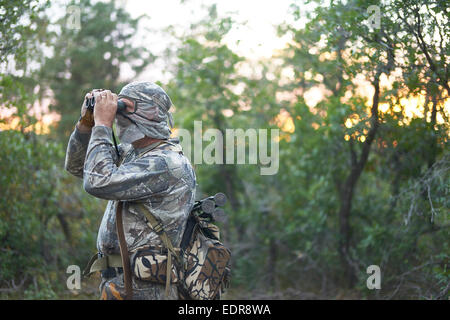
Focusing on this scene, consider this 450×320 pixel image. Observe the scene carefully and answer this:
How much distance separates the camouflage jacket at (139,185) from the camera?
8.42ft

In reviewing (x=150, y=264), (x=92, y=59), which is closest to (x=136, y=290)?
(x=150, y=264)

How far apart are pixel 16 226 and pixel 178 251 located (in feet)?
12.3

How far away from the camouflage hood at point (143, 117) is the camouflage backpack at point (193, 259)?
18.7 inches

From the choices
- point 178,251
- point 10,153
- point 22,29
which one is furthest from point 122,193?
point 10,153

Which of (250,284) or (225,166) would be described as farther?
(225,166)

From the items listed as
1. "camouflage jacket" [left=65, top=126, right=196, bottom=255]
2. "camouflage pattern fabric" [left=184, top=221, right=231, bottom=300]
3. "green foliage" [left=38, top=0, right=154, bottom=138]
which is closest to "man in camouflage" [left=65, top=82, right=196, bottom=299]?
"camouflage jacket" [left=65, top=126, right=196, bottom=255]

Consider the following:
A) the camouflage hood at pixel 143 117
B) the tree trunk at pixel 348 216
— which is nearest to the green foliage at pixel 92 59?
the tree trunk at pixel 348 216

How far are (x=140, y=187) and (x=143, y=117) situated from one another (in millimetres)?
493

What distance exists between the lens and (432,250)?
557 cm

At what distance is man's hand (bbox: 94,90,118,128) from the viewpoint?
2.71 meters

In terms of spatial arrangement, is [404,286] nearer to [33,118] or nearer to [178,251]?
[178,251]

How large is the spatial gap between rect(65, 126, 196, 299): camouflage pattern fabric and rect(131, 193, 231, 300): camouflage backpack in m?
0.07

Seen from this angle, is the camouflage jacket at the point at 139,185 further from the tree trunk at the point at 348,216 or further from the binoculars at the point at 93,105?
the tree trunk at the point at 348,216

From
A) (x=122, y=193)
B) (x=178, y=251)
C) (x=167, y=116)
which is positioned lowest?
(x=178, y=251)
